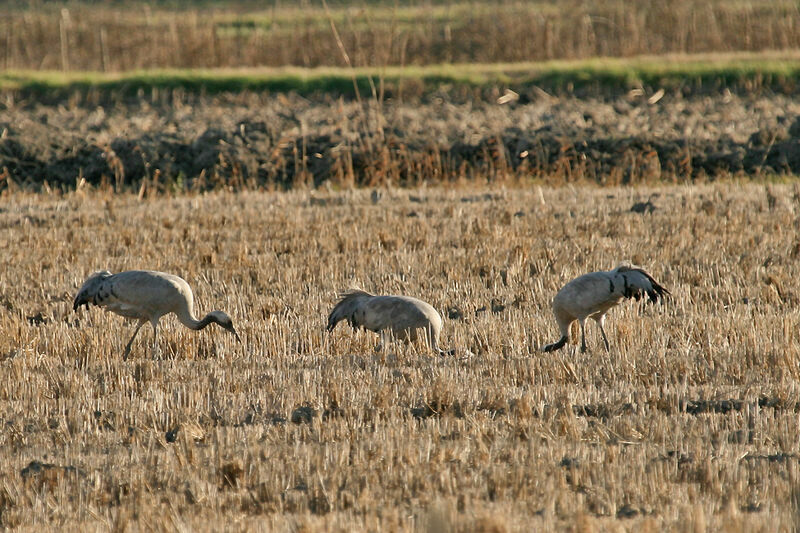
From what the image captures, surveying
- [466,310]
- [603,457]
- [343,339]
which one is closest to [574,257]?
[466,310]

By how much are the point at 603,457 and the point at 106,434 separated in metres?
2.67

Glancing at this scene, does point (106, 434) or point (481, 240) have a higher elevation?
point (106, 434)

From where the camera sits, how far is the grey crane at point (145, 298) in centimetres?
773

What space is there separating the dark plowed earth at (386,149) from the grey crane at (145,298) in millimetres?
8558

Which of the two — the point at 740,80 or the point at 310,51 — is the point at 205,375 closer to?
the point at 740,80

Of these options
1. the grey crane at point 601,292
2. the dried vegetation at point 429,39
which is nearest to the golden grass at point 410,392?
the grey crane at point 601,292

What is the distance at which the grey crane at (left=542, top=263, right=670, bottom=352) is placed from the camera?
24.0 feet

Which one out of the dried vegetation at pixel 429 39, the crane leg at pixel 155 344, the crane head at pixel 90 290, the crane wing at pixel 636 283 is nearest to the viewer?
the crane wing at pixel 636 283

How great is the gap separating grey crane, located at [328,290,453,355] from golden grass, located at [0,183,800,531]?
0.19 metres

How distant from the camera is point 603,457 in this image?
5.17 metres

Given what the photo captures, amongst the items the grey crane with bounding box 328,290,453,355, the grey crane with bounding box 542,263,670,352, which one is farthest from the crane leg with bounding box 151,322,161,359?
the grey crane with bounding box 542,263,670,352

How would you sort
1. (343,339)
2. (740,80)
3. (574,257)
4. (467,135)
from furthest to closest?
(740,80) → (467,135) → (574,257) → (343,339)

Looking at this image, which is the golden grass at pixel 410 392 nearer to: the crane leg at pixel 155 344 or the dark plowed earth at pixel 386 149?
the crane leg at pixel 155 344

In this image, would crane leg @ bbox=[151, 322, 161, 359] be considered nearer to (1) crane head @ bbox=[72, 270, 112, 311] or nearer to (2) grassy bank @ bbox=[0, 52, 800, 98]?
(1) crane head @ bbox=[72, 270, 112, 311]
